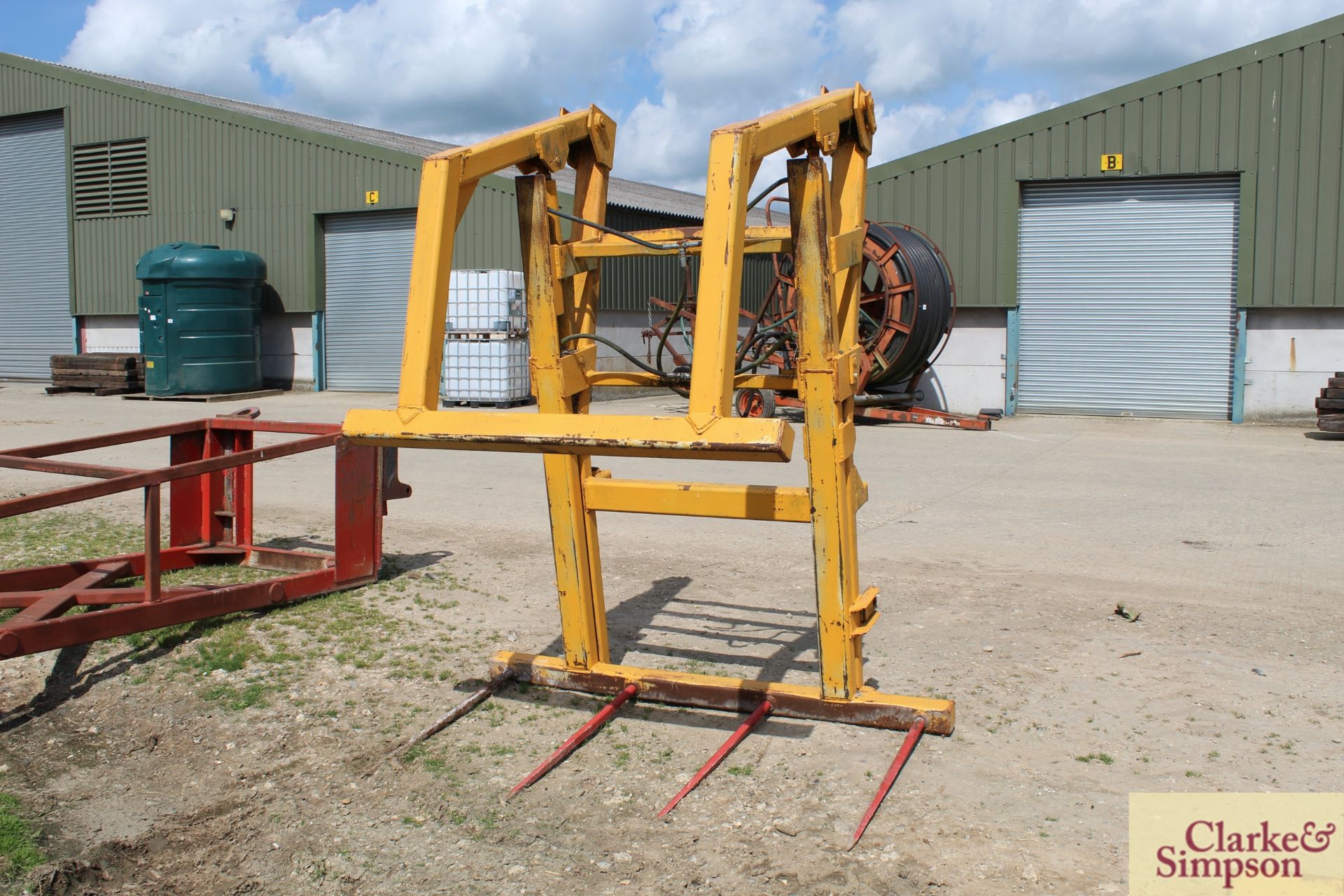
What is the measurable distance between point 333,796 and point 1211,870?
273cm

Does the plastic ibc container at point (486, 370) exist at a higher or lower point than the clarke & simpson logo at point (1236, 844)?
higher

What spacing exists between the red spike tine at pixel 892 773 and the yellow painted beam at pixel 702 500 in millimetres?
846

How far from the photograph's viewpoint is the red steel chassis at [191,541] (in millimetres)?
5094

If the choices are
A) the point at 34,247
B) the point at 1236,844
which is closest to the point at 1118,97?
the point at 1236,844

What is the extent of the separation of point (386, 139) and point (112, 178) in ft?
22.2

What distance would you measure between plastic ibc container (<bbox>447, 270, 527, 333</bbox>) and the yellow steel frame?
1418 cm

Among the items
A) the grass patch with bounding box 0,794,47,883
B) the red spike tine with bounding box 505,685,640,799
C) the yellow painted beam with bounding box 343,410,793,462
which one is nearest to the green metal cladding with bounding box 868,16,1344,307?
the red spike tine with bounding box 505,685,640,799

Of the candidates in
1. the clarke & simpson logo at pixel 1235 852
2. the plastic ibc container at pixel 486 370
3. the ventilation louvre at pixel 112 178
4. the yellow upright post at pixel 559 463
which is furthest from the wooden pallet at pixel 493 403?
the clarke & simpson logo at pixel 1235 852

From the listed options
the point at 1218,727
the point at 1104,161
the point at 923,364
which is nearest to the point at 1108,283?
the point at 1104,161

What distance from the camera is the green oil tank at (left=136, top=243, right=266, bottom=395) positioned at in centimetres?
2094

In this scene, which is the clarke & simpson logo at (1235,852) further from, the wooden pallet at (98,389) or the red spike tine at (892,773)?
the wooden pallet at (98,389)

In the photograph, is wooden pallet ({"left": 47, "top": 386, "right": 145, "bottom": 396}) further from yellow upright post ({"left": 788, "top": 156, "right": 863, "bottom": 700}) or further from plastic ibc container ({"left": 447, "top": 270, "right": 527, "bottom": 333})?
yellow upright post ({"left": 788, "top": 156, "right": 863, "bottom": 700})

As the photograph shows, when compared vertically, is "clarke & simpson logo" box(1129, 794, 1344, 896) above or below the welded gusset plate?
below

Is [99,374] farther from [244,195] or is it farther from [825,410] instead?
[825,410]
